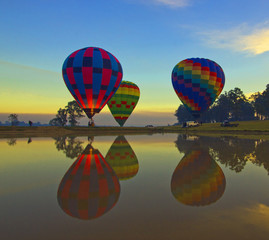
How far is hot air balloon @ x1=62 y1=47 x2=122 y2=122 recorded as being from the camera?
33.3 metres

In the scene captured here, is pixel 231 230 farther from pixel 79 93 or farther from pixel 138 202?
pixel 79 93

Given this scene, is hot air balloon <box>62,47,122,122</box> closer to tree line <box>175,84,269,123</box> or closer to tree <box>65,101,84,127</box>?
tree <box>65,101,84,127</box>

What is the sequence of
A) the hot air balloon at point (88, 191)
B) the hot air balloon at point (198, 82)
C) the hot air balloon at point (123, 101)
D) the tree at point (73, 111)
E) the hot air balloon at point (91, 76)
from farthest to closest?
the tree at point (73, 111), the hot air balloon at point (123, 101), the hot air balloon at point (198, 82), the hot air balloon at point (91, 76), the hot air balloon at point (88, 191)

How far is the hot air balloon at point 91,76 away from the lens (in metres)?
33.3

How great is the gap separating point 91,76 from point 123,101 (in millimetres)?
19092

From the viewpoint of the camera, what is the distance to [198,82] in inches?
1658

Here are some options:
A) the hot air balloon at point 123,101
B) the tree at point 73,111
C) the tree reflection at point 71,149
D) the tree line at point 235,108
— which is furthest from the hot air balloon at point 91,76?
the tree line at point 235,108

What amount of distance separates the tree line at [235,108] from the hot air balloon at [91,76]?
226ft

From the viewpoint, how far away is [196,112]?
4512 centimetres

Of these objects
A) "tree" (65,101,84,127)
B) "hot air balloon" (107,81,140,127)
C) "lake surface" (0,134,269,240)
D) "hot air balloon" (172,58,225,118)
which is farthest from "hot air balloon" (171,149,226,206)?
"tree" (65,101,84,127)

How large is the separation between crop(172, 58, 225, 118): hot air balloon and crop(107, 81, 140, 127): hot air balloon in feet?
40.0

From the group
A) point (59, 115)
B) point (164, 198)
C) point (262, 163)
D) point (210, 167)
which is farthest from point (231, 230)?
point (59, 115)

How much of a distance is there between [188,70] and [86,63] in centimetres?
2063

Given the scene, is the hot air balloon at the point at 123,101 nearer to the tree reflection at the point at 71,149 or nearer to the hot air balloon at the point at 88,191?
the tree reflection at the point at 71,149
